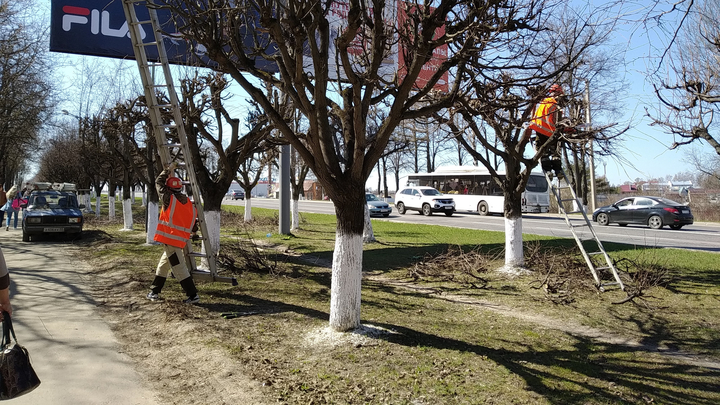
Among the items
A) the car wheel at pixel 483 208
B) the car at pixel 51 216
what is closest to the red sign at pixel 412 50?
the car at pixel 51 216

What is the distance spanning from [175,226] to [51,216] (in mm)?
12043

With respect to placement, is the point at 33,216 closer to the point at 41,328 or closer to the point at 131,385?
the point at 41,328

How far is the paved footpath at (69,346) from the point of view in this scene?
4070mm

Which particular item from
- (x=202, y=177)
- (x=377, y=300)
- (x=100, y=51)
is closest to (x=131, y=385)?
(x=377, y=300)

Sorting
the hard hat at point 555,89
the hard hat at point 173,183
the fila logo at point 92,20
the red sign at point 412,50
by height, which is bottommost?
the hard hat at point 173,183

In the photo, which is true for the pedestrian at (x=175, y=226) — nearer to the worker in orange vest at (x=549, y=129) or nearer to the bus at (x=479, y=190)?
the worker in orange vest at (x=549, y=129)

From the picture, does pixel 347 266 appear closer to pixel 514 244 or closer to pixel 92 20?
pixel 514 244

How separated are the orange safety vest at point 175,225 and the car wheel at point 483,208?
86.4ft

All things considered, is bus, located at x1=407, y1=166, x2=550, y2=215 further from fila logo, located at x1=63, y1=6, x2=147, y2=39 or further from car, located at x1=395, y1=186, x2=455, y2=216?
fila logo, located at x1=63, y1=6, x2=147, y2=39

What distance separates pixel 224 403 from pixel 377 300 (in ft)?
12.1

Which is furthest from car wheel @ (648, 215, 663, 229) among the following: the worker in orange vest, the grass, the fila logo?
the fila logo

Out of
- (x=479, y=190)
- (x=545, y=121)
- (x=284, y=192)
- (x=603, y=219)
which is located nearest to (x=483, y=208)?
(x=479, y=190)

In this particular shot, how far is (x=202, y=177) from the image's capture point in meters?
9.88

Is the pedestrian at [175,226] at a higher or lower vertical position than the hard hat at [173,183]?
lower
